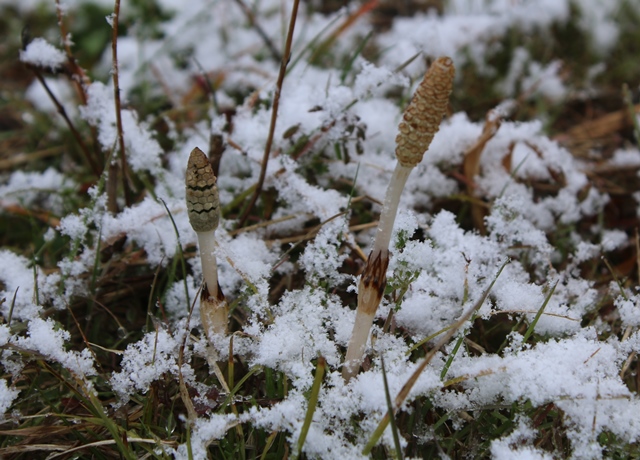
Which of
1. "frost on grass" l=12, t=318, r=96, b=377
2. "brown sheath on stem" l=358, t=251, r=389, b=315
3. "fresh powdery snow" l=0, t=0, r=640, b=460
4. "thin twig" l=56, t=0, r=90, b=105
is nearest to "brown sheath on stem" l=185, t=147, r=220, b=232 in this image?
"fresh powdery snow" l=0, t=0, r=640, b=460

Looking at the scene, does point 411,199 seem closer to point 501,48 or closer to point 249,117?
point 249,117

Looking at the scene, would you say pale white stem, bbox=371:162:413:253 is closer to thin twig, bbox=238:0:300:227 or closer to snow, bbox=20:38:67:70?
thin twig, bbox=238:0:300:227

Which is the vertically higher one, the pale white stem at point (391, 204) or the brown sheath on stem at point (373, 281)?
the pale white stem at point (391, 204)

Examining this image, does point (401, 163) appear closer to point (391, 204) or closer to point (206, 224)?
point (391, 204)

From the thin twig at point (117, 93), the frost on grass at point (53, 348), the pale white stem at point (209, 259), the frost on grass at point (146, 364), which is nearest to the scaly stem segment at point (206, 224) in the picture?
the pale white stem at point (209, 259)

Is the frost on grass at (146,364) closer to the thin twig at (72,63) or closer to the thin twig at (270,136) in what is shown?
the thin twig at (270,136)

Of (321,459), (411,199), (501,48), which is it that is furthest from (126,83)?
(321,459)
